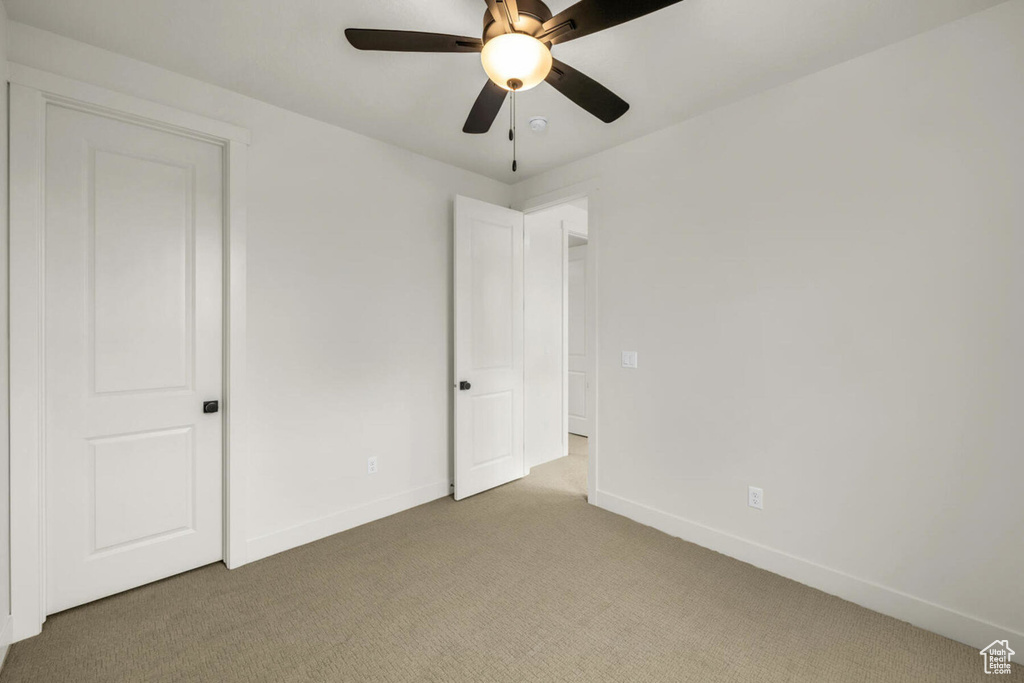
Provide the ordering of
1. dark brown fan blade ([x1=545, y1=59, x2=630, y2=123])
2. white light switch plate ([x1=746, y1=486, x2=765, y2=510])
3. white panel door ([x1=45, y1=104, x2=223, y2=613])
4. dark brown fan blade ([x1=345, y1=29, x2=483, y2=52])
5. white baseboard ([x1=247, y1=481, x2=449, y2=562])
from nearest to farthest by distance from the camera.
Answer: dark brown fan blade ([x1=345, y1=29, x2=483, y2=52]) < dark brown fan blade ([x1=545, y1=59, x2=630, y2=123]) < white panel door ([x1=45, y1=104, x2=223, y2=613]) < white light switch plate ([x1=746, y1=486, x2=765, y2=510]) < white baseboard ([x1=247, y1=481, x2=449, y2=562])

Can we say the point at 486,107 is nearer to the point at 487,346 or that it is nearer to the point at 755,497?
the point at 487,346

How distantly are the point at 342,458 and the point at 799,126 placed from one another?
10.5ft

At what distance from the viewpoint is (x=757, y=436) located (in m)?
2.44

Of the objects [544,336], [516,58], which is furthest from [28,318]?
[544,336]

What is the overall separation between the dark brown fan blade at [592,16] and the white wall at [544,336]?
2.42m

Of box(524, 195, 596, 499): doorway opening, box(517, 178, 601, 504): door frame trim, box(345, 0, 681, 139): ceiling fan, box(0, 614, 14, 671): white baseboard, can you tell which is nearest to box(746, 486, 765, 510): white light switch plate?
box(517, 178, 601, 504): door frame trim

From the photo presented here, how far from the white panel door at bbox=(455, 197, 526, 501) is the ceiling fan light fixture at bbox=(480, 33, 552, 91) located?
1.85m

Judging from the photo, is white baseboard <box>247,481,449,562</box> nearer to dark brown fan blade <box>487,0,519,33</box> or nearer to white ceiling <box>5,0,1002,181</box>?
white ceiling <box>5,0,1002,181</box>

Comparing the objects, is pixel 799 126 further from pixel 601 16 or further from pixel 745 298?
pixel 601 16

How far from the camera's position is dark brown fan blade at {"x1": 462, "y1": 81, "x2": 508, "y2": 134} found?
175 cm

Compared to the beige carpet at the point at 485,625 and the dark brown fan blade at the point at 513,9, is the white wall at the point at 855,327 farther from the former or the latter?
the dark brown fan blade at the point at 513,9

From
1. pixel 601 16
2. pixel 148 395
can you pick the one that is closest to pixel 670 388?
pixel 601 16

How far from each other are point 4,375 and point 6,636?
1.02m

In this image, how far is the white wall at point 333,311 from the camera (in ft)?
8.16
